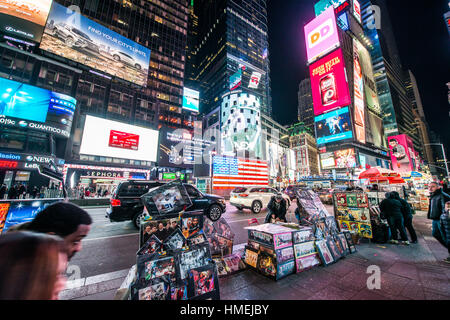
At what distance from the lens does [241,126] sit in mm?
50312

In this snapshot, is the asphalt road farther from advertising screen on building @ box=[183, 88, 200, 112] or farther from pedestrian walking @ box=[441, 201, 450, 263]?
advertising screen on building @ box=[183, 88, 200, 112]

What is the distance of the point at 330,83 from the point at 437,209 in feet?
136

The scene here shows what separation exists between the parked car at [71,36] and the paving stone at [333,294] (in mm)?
40113

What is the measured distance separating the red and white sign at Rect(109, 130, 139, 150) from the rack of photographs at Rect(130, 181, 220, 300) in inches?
1051

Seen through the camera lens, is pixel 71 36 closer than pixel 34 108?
No

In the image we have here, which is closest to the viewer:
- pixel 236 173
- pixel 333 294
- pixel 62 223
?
pixel 62 223

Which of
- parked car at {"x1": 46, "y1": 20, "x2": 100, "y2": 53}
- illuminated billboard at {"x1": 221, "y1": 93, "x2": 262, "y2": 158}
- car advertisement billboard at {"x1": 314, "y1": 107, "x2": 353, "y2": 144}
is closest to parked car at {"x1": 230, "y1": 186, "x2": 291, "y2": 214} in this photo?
car advertisement billboard at {"x1": 314, "y1": 107, "x2": 353, "y2": 144}

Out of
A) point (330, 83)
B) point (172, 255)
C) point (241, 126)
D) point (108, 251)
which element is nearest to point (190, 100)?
point (241, 126)

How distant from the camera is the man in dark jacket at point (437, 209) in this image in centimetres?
435

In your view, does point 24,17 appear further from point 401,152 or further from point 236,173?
point 401,152

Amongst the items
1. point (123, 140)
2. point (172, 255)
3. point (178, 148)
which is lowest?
point (172, 255)

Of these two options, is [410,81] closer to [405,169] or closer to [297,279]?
[405,169]

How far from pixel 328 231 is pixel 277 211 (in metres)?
1.79

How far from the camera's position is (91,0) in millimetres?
39750
